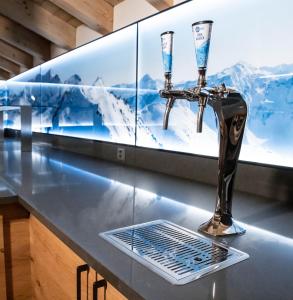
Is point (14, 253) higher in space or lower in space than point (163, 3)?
lower

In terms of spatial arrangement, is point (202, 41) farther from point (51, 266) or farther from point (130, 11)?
point (130, 11)

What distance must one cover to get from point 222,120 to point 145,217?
384 mm

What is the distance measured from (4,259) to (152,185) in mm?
678

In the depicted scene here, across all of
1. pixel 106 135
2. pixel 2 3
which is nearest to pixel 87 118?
pixel 106 135

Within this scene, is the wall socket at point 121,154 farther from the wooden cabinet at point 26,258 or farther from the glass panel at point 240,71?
the wooden cabinet at point 26,258

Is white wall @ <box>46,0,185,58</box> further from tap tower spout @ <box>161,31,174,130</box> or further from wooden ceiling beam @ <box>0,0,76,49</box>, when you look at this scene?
tap tower spout @ <box>161,31,174,130</box>

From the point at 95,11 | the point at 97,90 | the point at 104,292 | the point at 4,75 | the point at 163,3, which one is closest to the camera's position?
the point at 104,292

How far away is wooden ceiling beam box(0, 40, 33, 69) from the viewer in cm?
390

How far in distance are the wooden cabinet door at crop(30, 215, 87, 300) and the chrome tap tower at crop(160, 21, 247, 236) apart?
378mm

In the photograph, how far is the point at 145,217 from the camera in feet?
3.16

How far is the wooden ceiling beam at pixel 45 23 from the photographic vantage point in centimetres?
277

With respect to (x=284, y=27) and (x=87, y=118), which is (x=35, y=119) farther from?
(x=284, y=27)

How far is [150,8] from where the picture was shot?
189cm

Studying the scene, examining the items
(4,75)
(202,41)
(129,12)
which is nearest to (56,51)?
(129,12)
